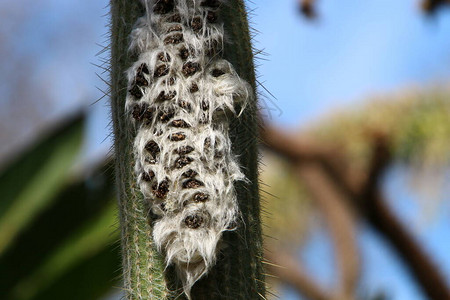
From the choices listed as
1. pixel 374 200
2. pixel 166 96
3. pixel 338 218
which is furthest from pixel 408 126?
pixel 166 96

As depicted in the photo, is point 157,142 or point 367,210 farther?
point 367,210

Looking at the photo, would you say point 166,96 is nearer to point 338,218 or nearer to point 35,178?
point 35,178

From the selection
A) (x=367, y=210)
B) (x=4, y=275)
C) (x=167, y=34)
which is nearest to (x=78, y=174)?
(x=4, y=275)

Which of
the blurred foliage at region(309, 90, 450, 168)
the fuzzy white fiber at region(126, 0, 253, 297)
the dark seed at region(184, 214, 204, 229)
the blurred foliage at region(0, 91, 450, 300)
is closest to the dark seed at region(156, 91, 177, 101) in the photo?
the fuzzy white fiber at region(126, 0, 253, 297)

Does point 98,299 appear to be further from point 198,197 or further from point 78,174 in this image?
point 198,197

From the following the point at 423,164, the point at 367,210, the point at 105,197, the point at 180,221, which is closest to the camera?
the point at 180,221

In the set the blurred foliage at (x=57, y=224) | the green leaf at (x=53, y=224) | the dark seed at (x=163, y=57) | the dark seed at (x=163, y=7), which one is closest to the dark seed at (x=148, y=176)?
the dark seed at (x=163, y=57)

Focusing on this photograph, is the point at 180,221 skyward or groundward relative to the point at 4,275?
skyward

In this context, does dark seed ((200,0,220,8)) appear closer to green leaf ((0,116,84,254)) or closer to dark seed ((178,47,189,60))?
dark seed ((178,47,189,60))

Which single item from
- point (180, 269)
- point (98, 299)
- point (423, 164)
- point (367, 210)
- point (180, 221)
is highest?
point (180, 221)
